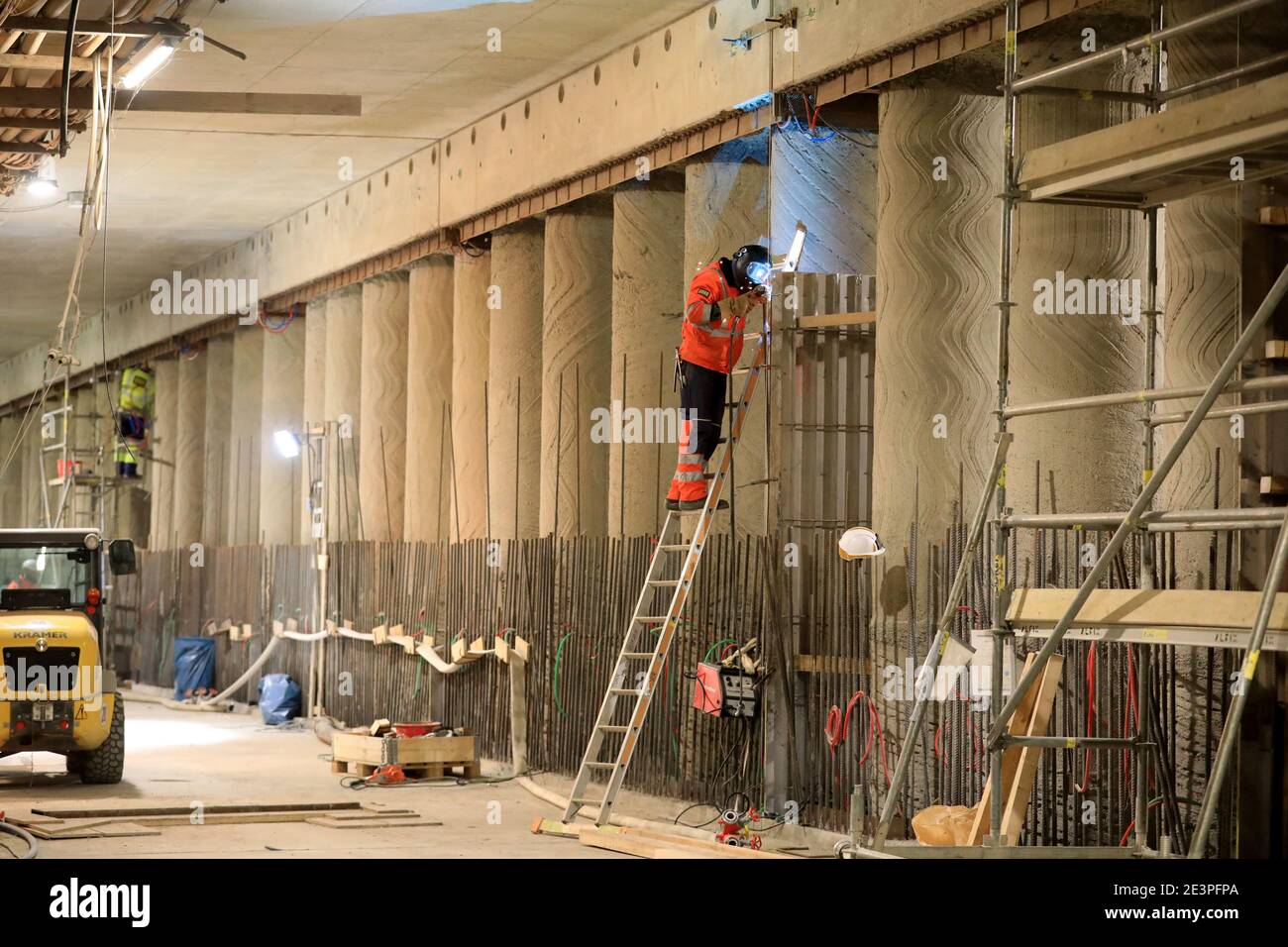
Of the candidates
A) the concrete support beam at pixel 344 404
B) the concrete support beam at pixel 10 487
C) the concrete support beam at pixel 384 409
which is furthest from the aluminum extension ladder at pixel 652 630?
the concrete support beam at pixel 10 487

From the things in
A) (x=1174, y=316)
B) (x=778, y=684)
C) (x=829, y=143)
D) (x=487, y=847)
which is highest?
(x=829, y=143)

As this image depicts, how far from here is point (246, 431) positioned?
2748 centimetres

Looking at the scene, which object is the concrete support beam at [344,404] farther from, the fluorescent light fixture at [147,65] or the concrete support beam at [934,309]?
the concrete support beam at [934,309]

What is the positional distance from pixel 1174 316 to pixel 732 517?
4.36 metres

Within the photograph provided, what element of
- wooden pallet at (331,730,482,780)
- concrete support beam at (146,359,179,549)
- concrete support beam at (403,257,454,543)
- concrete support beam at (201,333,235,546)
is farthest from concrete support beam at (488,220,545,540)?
concrete support beam at (146,359,179,549)

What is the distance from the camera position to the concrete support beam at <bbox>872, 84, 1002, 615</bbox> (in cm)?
1238

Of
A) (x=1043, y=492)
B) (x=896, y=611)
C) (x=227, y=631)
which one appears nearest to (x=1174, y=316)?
(x=1043, y=492)

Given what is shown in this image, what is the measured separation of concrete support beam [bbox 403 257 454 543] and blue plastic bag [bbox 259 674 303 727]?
318cm

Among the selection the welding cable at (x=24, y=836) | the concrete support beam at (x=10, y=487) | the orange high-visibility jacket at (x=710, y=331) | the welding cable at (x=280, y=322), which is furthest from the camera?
the concrete support beam at (x=10, y=487)

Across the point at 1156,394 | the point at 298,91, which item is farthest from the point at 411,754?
the point at 1156,394

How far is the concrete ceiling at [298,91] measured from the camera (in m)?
15.3

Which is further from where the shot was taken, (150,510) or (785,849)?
(150,510)
